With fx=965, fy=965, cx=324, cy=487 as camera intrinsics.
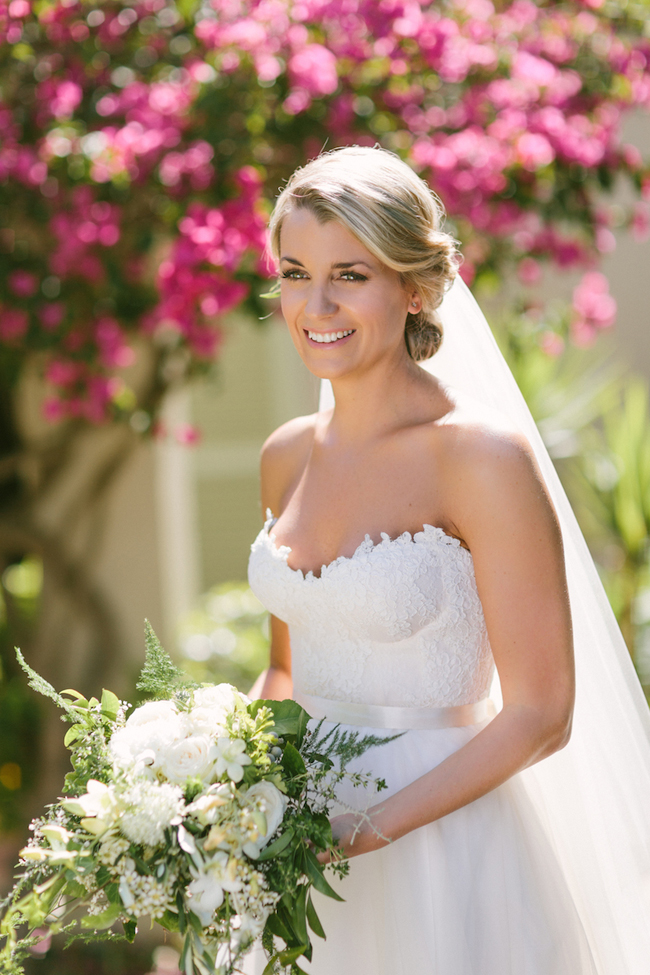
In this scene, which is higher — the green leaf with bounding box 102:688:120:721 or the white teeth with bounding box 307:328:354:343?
the white teeth with bounding box 307:328:354:343

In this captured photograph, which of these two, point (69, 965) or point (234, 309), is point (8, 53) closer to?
point (234, 309)

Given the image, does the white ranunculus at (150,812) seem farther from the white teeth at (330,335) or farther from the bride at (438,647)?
the white teeth at (330,335)

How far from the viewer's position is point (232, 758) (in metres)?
1.59

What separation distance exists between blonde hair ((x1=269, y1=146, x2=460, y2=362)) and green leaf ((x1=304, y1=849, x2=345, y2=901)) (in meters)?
1.13

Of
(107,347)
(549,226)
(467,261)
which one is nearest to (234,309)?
(107,347)

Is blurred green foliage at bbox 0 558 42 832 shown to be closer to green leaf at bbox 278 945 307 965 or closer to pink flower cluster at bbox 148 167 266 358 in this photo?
pink flower cluster at bbox 148 167 266 358

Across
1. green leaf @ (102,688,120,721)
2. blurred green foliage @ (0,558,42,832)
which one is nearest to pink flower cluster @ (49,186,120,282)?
blurred green foliage @ (0,558,42,832)

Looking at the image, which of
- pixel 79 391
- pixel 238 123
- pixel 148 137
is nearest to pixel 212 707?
pixel 148 137

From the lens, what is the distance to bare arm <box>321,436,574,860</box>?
179 centimetres

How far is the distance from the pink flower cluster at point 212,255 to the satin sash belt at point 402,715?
1921 millimetres

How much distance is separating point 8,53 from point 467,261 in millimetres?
2047

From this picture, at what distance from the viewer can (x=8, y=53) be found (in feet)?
12.5

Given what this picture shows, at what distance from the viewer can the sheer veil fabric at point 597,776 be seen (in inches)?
78.2

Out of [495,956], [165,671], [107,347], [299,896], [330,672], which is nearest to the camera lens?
[299,896]
